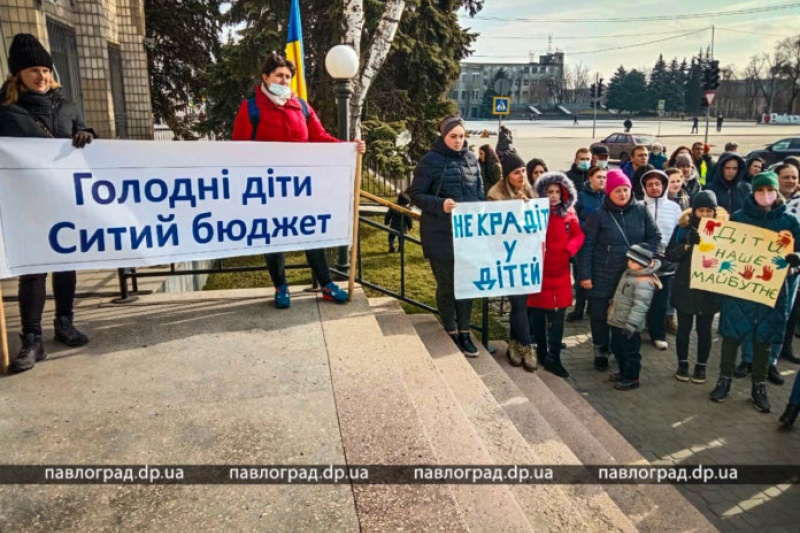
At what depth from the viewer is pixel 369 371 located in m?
3.62

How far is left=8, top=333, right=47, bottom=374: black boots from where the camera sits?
3590 millimetres

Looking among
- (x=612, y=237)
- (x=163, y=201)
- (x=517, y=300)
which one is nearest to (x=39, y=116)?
(x=163, y=201)

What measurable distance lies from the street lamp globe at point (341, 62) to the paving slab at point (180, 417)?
248 centimetres

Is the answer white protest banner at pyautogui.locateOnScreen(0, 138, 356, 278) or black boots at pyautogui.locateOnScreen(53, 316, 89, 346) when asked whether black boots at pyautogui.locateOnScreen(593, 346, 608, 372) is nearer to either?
white protest banner at pyautogui.locateOnScreen(0, 138, 356, 278)

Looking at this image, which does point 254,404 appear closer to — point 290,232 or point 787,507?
point 290,232

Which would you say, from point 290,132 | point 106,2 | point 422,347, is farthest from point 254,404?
point 106,2

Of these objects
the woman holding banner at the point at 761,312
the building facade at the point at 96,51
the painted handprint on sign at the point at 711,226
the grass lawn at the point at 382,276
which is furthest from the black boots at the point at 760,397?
the building facade at the point at 96,51

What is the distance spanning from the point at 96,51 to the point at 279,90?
22.9 feet

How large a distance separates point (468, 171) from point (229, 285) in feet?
14.4

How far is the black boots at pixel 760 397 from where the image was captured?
15.6 feet

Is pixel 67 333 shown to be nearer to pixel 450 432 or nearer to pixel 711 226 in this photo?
pixel 450 432

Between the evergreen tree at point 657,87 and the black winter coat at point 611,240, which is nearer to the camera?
the black winter coat at point 611,240

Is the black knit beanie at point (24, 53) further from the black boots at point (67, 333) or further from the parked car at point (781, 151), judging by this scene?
the parked car at point (781, 151)

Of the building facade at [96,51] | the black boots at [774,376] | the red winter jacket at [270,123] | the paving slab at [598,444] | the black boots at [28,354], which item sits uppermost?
the building facade at [96,51]
